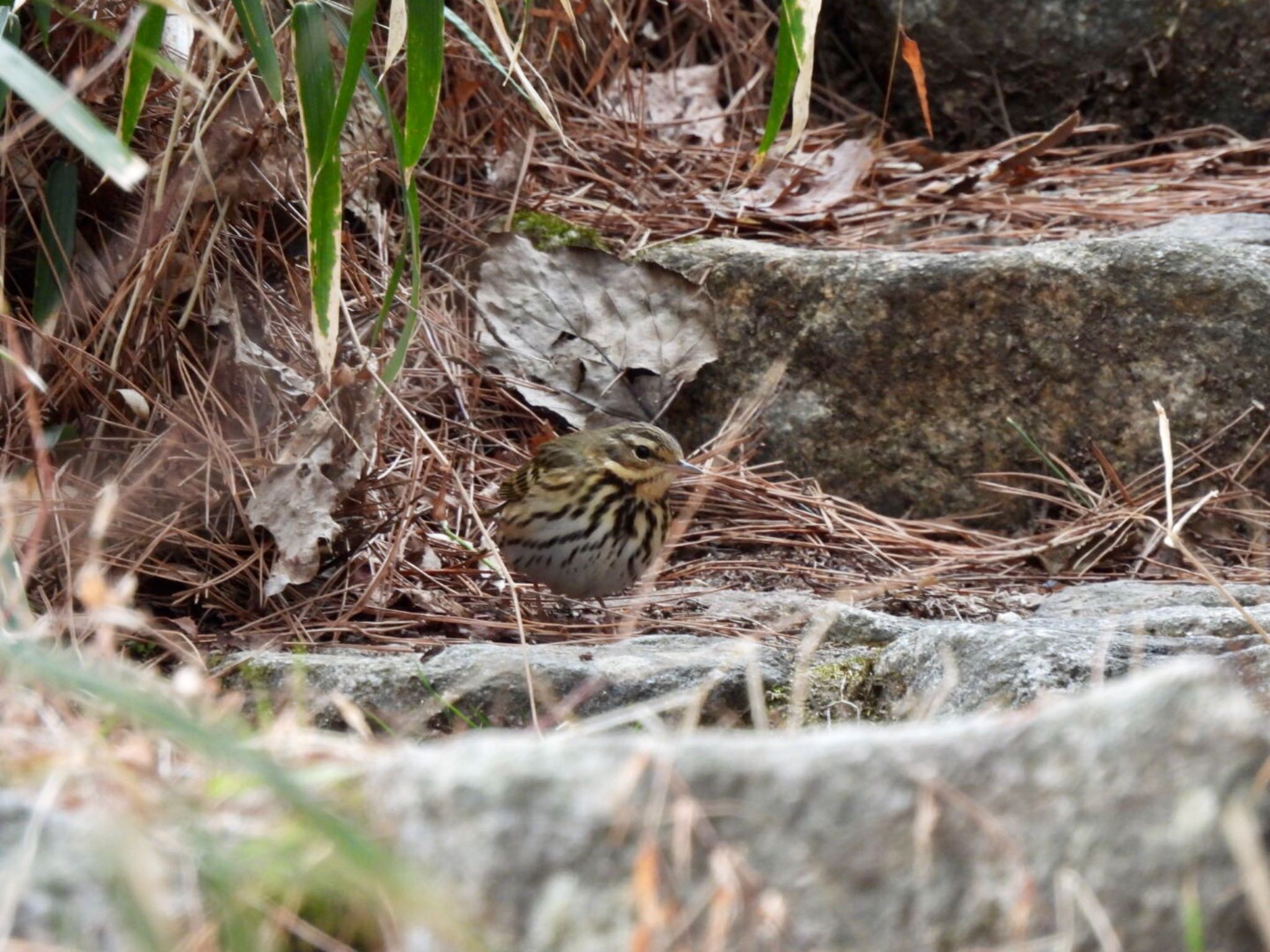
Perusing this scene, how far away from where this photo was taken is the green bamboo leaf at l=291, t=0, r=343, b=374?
3.14m

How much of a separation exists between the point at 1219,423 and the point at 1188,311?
1.13ft

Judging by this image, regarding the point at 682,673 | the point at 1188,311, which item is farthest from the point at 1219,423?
the point at 682,673

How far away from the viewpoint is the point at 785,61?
3.27 m

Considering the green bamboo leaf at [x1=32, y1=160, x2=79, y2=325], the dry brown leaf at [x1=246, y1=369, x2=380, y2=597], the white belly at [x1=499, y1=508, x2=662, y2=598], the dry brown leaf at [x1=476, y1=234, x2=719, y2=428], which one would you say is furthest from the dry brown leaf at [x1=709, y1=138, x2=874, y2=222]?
the green bamboo leaf at [x1=32, y1=160, x2=79, y2=325]

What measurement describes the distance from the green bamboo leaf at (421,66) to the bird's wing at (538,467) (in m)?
1.63

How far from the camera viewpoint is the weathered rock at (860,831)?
4.54ft

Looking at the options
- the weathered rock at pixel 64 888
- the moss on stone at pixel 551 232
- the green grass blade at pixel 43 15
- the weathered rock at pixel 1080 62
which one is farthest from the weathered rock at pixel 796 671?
the weathered rock at pixel 1080 62

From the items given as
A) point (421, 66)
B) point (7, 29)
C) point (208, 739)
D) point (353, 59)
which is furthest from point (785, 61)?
point (208, 739)

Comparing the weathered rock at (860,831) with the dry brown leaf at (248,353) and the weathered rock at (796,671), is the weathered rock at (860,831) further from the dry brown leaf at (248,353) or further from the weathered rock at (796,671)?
the dry brown leaf at (248,353)

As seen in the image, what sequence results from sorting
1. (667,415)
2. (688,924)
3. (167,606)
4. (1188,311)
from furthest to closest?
(667,415) < (1188,311) < (167,606) < (688,924)

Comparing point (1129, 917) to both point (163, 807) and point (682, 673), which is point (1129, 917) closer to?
point (163, 807)

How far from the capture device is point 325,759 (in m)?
1.65

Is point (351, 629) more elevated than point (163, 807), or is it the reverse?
point (163, 807)

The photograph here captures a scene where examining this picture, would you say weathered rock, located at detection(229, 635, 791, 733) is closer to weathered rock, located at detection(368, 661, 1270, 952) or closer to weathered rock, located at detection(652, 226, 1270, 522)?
weathered rock, located at detection(368, 661, 1270, 952)
